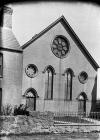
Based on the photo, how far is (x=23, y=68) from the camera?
26.3m

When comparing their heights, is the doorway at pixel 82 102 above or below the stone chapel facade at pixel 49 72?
below

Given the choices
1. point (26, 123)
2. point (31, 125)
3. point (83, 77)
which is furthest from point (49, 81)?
point (26, 123)

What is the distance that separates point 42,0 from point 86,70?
28.8 meters

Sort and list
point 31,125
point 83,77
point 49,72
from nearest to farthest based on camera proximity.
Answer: point 31,125
point 49,72
point 83,77

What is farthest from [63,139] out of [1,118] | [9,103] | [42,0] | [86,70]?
[86,70]

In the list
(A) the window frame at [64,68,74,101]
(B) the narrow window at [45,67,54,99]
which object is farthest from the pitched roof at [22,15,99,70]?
(B) the narrow window at [45,67,54,99]

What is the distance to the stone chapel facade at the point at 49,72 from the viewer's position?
24.0 m

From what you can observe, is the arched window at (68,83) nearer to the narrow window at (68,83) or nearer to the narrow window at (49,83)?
the narrow window at (68,83)

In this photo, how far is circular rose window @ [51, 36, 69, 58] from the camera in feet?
94.3

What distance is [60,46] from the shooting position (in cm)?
2933

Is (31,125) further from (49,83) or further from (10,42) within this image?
(49,83)

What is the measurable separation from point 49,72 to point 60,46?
3.11 meters

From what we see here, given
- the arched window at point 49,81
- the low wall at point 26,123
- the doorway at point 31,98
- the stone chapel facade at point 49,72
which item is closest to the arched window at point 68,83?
the stone chapel facade at point 49,72

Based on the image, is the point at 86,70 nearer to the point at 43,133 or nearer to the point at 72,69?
the point at 72,69
